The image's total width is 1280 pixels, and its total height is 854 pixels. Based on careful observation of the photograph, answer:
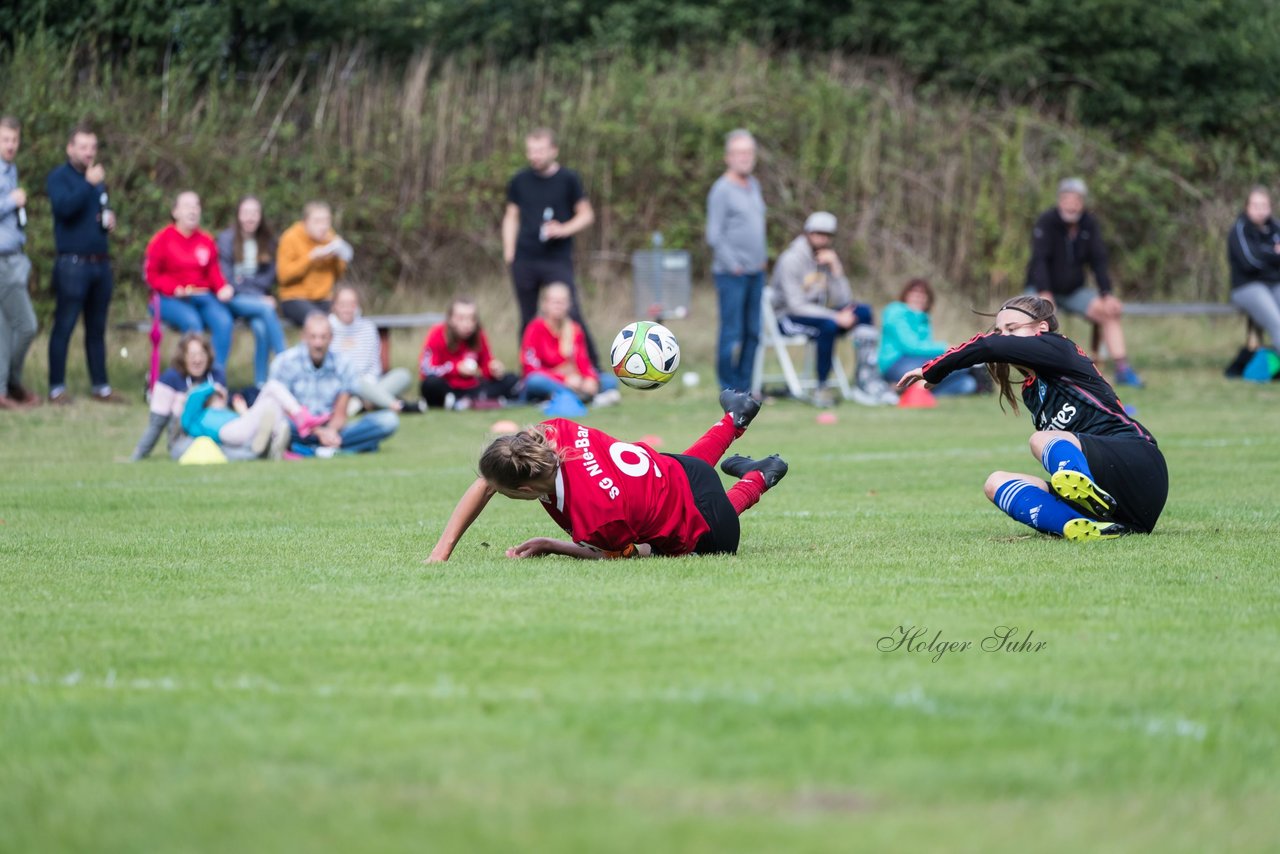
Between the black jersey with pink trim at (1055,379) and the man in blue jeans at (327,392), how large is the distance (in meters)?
6.78

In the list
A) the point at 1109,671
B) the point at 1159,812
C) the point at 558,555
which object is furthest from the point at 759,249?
the point at 1159,812

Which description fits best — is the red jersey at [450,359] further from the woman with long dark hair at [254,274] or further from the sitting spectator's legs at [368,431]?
the sitting spectator's legs at [368,431]

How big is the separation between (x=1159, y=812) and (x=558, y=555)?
4125mm

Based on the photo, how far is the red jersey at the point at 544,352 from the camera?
16094 millimetres

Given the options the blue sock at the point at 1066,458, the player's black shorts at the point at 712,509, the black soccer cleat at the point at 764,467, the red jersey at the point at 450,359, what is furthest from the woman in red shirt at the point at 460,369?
the blue sock at the point at 1066,458

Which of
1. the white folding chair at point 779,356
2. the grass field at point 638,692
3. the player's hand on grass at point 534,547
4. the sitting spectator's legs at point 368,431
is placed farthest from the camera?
the white folding chair at point 779,356

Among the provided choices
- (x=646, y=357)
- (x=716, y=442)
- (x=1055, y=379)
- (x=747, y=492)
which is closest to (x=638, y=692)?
(x=747, y=492)

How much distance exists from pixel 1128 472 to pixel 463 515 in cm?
302

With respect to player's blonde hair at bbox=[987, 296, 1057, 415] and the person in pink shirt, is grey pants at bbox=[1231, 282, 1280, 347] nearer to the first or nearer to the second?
the person in pink shirt

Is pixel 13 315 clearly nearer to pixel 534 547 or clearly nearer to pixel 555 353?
pixel 555 353

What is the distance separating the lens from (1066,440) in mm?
7336

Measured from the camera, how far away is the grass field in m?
3.30

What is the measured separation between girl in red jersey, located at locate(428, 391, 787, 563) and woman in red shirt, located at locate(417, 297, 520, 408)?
922 centimetres

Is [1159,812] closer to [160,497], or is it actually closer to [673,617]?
[673,617]
